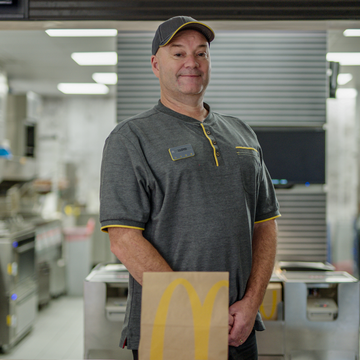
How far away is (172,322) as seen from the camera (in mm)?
1066

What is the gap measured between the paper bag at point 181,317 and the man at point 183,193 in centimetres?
17

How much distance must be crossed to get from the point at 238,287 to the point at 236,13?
4.41 ft

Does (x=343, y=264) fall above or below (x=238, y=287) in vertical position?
below

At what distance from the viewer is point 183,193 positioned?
4.17 ft

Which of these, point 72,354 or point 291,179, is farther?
point 72,354

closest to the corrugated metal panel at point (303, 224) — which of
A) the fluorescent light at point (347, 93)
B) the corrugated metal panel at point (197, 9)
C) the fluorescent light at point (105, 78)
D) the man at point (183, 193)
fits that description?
the corrugated metal panel at point (197, 9)

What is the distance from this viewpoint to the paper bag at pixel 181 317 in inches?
41.9

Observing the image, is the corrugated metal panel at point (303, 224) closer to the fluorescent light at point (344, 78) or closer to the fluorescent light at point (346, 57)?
the fluorescent light at point (346, 57)

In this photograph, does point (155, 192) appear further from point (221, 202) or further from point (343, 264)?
point (343, 264)

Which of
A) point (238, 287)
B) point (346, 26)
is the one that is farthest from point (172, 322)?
point (346, 26)

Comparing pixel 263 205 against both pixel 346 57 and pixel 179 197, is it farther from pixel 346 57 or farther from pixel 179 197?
pixel 346 57

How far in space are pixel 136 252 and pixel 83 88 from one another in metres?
6.07

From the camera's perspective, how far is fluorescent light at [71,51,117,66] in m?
4.72

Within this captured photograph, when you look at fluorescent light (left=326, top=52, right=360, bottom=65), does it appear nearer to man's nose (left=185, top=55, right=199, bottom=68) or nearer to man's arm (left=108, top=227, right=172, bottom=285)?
man's nose (left=185, top=55, right=199, bottom=68)
